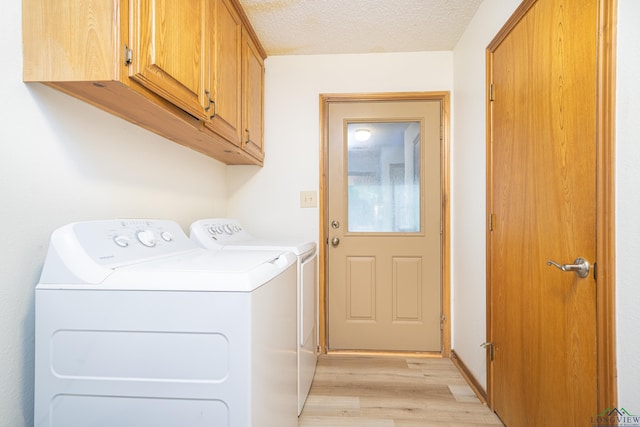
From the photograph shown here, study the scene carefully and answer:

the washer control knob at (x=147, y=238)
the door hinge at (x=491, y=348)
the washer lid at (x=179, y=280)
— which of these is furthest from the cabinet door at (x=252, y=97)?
the door hinge at (x=491, y=348)

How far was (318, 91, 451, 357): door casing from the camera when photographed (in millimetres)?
2203

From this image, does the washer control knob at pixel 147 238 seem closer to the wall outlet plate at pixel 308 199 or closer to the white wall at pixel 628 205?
the wall outlet plate at pixel 308 199

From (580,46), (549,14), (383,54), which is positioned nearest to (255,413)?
(580,46)

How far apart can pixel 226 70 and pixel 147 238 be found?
2.98 ft

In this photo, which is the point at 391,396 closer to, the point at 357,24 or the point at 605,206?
the point at 605,206

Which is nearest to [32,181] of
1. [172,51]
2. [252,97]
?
[172,51]

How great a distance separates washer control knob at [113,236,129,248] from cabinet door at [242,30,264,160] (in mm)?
927

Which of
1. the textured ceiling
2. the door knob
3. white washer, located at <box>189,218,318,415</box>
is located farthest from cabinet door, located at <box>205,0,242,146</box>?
the door knob

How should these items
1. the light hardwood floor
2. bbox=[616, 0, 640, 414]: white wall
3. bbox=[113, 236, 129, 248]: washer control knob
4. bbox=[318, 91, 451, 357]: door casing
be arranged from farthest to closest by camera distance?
1. bbox=[318, 91, 451, 357]: door casing
2. the light hardwood floor
3. bbox=[113, 236, 129, 248]: washer control knob
4. bbox=[616, 0, 640, 414]: white wall

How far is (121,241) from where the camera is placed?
103cm

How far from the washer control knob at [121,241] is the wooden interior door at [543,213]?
1505 millimetres

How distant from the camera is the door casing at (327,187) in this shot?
86.7 inches

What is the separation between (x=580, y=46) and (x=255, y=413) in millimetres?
1508

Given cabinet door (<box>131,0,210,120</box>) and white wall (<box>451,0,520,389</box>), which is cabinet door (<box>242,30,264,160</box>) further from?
white wall (<box>451,0,520,389</box>)
